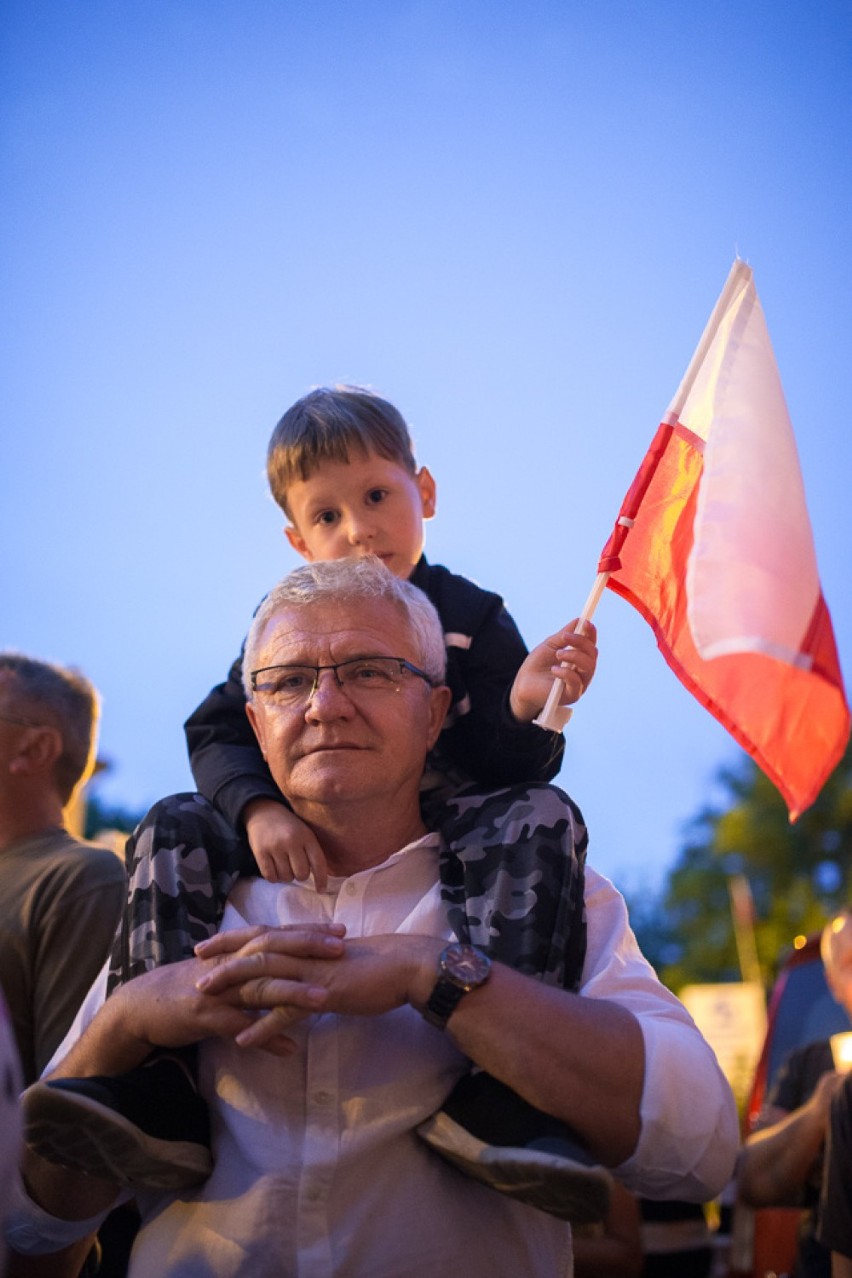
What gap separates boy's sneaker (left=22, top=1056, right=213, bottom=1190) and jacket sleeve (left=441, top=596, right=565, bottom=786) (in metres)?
1.11

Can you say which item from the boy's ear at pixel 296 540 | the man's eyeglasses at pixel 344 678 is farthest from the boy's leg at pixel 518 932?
the boy's ear at pixel 296 540

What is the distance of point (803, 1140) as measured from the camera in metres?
4.67

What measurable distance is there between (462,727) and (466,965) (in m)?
1.13

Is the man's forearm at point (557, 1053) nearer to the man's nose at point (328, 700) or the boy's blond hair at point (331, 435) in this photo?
the man's nose at point (328, 700)

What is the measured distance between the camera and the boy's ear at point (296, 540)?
435 cm

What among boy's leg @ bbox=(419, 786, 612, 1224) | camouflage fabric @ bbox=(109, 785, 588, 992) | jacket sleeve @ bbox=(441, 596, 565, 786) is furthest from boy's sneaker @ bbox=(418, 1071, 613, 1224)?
jacket sleeve @ bbox=(441, 596, 565, 786)

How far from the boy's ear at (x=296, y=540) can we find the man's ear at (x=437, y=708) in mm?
1012

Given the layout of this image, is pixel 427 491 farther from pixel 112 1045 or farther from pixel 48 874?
pixel 112 1045

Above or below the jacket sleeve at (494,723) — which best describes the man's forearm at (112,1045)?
below

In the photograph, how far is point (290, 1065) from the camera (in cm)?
285

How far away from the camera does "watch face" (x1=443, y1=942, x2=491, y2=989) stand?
2.61 metres

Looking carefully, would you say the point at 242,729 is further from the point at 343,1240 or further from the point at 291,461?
the point at 343,1240

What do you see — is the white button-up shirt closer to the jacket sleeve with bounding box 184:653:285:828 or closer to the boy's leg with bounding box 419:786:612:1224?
the boy's leg with bounding box 419:786:612:1224

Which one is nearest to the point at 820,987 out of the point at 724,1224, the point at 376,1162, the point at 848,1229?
the point at 724,1224
